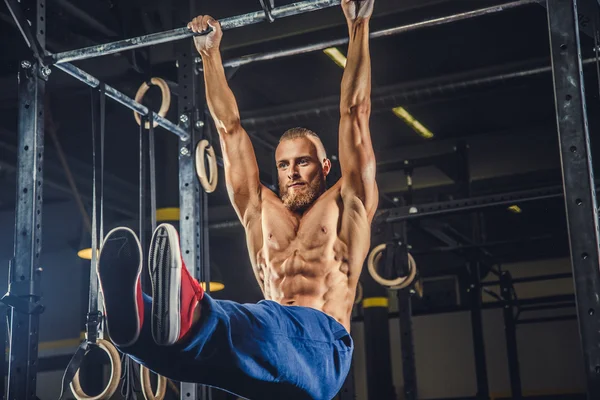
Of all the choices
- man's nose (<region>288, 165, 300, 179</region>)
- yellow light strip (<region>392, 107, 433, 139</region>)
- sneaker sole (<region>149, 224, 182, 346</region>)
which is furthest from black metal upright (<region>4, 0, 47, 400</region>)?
yellow light strip (<region>392, 107, 433, 139</region>)

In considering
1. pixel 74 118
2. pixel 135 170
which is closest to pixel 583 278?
pixel 74 118

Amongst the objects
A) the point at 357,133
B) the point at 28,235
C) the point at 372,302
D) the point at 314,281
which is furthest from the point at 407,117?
the point at 28,235

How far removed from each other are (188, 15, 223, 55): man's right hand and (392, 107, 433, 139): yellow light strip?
4.82 meters

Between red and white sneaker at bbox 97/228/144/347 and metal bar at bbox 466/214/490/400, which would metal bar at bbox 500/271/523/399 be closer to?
metal bar at bbox 466/214/490/400

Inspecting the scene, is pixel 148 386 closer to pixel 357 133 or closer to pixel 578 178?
pixel 357 133

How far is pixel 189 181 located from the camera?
4.48 m

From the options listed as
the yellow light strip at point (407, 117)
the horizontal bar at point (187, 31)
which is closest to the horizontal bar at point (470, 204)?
the yellow light strip at point (407, 117)

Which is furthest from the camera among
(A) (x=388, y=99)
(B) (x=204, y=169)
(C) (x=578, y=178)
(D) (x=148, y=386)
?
(A) (x=388, y=99)

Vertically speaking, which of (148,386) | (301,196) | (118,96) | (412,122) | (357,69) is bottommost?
(148,386)

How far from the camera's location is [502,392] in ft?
42.3

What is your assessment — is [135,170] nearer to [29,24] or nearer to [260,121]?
[260,121]

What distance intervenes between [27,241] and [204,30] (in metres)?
1.31

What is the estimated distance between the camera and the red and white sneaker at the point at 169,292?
2.59m

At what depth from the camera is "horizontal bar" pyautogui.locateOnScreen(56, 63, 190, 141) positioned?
4.14 meters
